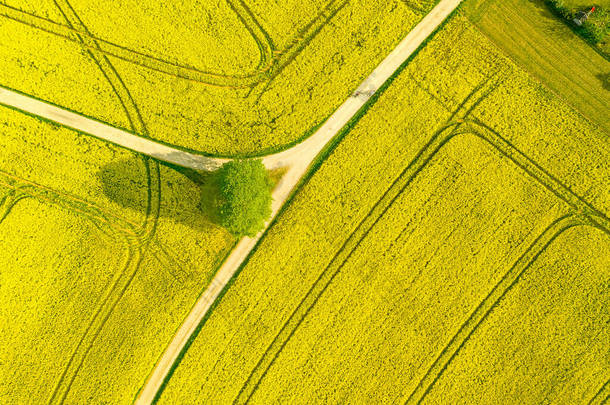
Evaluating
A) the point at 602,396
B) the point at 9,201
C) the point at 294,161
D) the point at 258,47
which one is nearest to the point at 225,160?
the point at 294,161

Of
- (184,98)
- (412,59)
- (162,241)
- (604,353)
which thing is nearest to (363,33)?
(412,59)

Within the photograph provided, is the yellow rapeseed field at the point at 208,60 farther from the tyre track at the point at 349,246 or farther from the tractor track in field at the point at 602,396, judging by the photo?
the tractor track in field at the point at 602,396

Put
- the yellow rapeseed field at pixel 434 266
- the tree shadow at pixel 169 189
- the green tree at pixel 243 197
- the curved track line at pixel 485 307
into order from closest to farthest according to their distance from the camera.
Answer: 1. the green tree at pixel 243 197
2. the yellow rapeseed field at pixel 434 266
3. the curved track line at pixel 485 307
4. the tree shadow at pixel 169 189

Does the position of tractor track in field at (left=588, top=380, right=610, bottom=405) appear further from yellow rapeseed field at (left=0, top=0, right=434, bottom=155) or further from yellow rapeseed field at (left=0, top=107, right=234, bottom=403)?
yellow rapeseed field at (left=0, top=107, right=234, bottom=403)

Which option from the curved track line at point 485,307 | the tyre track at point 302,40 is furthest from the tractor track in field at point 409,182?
the tyre track at point 302,40

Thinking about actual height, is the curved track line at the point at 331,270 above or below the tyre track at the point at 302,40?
below

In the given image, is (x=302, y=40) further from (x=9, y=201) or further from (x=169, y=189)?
(x=9, y=201)

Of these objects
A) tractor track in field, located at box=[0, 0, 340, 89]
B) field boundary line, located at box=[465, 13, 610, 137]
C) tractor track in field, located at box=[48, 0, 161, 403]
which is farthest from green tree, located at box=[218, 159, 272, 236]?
field boundary line, located at box=[465, 13, 610, 137]
